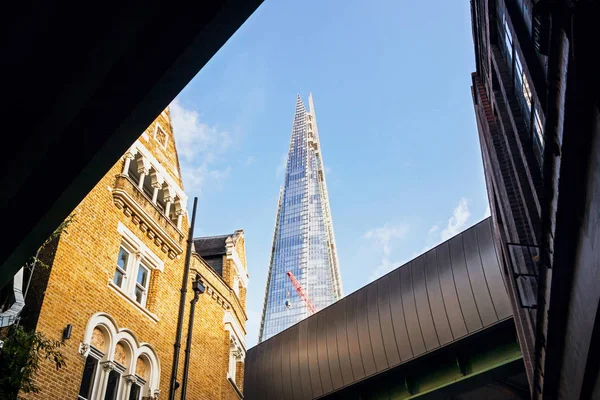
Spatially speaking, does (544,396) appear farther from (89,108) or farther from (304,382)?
(304,382)

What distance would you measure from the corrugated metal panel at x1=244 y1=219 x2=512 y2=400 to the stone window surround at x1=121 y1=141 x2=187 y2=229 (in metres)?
11.6

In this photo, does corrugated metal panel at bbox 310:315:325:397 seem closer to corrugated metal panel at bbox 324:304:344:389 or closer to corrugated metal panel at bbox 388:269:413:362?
corrugated metal panel at bbox 324:304:344:389

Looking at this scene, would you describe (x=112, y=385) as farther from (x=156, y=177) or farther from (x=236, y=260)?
(x=236, y=260)

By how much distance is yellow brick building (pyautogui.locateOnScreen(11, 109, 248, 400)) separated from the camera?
14.1m

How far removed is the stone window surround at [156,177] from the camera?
715 inches

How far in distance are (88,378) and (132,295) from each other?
9.25 feet

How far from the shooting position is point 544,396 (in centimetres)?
1383

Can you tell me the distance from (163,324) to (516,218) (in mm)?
10915

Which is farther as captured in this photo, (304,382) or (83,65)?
(304,382)

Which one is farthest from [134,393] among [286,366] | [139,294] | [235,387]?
[286,366]

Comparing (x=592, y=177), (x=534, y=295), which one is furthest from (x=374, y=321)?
(x=592, y=177)

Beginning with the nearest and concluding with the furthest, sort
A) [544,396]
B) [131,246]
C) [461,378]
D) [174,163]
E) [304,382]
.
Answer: [544,396]
[131,246]
[174,163]
[461,378]
[304,382]

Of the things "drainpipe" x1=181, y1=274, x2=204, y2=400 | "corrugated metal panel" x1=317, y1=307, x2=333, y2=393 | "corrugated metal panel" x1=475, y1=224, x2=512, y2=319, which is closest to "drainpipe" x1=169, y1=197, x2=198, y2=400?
"drainpipe" x1=181, y1=274, x2=204, y2=400

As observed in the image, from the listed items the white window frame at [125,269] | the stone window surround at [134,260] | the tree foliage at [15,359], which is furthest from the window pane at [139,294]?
the tree foliage at [15,359]
